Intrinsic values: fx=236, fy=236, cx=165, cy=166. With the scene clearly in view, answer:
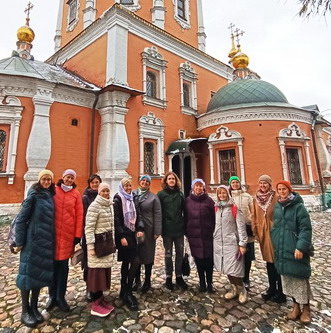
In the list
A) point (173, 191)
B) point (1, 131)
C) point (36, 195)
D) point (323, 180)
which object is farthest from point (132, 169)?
point (323, 180)

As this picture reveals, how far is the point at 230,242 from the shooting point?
10.5 ft

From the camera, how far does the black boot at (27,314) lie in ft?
8.63

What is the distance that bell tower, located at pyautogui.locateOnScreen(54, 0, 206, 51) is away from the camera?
494 inches

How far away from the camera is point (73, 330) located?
8.48ft

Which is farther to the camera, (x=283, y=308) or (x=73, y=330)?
(x=283, y=308)

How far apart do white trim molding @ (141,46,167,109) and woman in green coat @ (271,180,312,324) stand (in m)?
8.97

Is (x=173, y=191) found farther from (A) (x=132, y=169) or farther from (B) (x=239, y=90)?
(B) (x=239, y=90)

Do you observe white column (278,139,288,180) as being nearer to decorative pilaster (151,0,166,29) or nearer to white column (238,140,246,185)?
white column (238,140,246,185)

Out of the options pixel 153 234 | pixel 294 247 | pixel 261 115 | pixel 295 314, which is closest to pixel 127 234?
pixel 153 234

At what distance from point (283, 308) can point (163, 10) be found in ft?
47.2

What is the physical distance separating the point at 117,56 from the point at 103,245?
9367 mm

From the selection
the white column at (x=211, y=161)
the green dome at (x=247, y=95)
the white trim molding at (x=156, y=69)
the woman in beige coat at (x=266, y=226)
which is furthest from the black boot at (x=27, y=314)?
the green dome at (x=247, y=95)

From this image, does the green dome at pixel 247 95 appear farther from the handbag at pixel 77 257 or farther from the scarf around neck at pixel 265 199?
the handbag at pixel 77 257

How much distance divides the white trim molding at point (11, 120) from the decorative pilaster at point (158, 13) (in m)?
8.45
